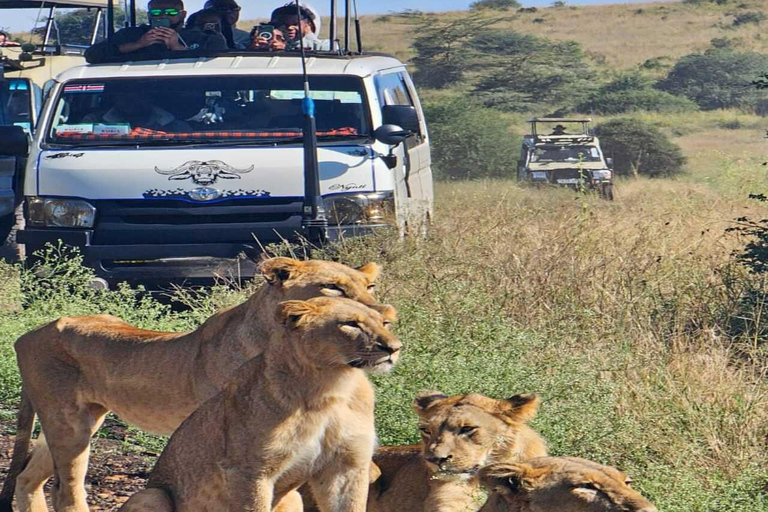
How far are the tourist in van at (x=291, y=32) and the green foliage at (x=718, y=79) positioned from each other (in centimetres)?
4039

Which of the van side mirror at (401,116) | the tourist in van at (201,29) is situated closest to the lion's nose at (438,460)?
the van side mirror at (401,116)

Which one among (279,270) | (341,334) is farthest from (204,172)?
(341,334)

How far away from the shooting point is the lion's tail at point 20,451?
5082 millimetres

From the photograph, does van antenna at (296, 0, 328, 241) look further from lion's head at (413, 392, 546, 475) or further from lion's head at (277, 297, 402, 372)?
lion's head at (277, 297, 402, 372)

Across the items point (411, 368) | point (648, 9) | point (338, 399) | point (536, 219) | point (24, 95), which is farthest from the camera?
point (648, 9)

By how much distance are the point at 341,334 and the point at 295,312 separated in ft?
0.54

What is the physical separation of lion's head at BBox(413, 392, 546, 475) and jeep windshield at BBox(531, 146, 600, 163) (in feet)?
74.7

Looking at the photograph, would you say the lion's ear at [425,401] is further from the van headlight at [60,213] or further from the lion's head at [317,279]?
the van headlight at [60,213]

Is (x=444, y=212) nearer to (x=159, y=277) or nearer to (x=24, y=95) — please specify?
(x=159, y=277)

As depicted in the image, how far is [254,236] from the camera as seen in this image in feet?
27.7

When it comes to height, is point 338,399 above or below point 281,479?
above

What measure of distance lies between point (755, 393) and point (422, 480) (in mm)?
2248

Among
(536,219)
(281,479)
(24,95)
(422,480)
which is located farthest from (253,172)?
(24,95)

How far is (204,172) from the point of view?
8.73m
